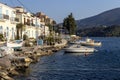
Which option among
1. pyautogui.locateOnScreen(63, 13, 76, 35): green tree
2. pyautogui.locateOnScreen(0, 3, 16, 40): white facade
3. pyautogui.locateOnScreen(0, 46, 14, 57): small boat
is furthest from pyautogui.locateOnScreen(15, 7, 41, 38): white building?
pyautogui.locateOnScreen(63, 13, 76, 35): green tree

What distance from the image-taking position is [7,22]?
2813 inches

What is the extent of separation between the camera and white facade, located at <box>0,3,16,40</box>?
68.4 meters

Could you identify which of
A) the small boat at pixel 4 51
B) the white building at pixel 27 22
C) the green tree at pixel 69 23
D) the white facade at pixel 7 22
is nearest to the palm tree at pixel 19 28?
the white facade at pixel 7 22

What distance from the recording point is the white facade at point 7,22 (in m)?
68.4

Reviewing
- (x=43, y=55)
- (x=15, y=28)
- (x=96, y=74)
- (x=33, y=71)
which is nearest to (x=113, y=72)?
(x=96, y=74)

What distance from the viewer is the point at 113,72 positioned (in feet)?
144

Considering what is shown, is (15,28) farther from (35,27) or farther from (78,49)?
(35,27)

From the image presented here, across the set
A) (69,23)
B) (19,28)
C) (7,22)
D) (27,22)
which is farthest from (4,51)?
(69,23)

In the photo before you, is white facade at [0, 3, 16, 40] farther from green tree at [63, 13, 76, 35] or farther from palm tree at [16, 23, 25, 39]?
green tree at [63, 13, 76, 35]

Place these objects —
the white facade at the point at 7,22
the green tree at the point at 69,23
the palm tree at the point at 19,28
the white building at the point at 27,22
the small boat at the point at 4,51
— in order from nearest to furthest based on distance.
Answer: the small boat at the point at 4,51 → the white facade at the point at 7,22 → the palm tree at the point at 19,28 → the white building at the point at 27,22 → the green tree at the point at 69,23

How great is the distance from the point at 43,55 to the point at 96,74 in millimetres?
24995

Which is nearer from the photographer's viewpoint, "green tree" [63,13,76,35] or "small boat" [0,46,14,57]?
"small boat" [0,46,14,57]

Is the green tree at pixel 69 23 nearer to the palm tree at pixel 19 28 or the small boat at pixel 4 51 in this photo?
the palm tree at pixel 19 28

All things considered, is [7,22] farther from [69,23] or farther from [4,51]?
[69,23]
